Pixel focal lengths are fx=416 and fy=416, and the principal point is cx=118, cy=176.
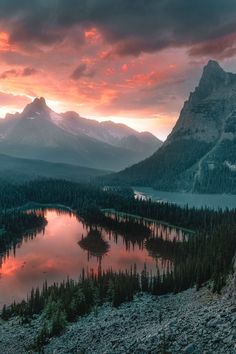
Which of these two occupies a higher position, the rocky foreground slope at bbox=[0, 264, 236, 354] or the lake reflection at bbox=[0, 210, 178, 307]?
the rocky foreground slope at bbox=[0, 264, 236, 354]

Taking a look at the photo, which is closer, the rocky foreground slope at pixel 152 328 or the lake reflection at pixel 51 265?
the rocky foreground slope at pixel 152 328

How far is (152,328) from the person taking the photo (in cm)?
7069

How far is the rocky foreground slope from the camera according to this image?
192 feet

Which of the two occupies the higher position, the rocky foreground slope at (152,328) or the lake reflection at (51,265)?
the rocky foreground slope at (152,328)

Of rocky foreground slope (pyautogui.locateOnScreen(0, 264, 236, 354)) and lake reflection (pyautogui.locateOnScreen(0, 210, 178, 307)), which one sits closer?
rocky foreground slope (pyautogui.locateOnScreen(0, 264, 236, 354))

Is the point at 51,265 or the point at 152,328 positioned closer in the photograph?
the point at 152,328

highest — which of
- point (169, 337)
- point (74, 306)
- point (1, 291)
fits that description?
point (169, 337)

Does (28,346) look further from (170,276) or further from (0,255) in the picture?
(0,255)

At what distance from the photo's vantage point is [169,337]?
61719 millimetres

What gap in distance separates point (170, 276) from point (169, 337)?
45630 mm

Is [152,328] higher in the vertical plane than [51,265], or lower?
higher

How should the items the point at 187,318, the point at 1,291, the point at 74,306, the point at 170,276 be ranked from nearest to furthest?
the point at 187,318 < the point at 74,306 < the point at 170,276 < the point at 1,291

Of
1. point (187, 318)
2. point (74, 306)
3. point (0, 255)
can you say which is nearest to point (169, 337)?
point (187, 318)

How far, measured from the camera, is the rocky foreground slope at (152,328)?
58500 millimetres
